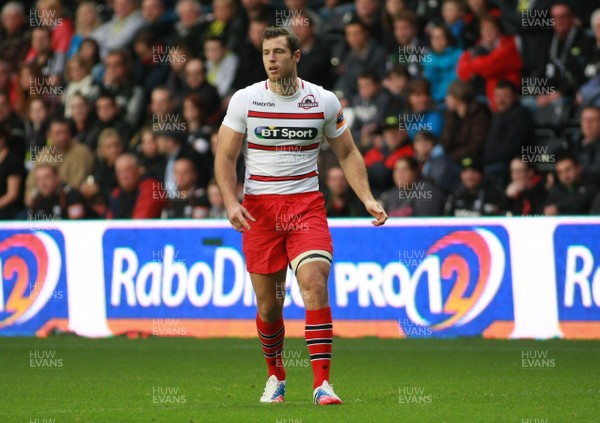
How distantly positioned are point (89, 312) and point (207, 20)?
257 inches

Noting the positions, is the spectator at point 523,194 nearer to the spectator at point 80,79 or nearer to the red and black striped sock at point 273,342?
the red and black striped sock at point 273,342

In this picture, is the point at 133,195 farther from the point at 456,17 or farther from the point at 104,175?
the point at 456,17

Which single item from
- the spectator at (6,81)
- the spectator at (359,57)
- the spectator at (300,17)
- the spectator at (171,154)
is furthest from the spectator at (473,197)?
the spectator at (6,81)

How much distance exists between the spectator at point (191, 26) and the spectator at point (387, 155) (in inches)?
184

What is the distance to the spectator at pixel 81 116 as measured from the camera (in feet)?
69.9

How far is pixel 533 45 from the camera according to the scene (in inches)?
725

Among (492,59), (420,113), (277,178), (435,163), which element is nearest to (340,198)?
(435,163)

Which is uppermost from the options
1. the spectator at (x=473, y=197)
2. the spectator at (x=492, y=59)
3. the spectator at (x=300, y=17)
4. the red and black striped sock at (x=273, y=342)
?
the spectator at (x=300, y=17)

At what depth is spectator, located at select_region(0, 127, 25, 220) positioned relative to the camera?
813 inches

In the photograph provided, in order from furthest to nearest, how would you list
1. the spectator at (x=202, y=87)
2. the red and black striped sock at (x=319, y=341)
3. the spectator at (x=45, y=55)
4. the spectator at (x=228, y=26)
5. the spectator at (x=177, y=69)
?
the spectator at (x=45, y=55) → the spectator at (x=177, y=69) → the spectator at (x=228, y=26) → the spectator at (x=202, y=87) → the red and black striped sock at (x=319, y=341)

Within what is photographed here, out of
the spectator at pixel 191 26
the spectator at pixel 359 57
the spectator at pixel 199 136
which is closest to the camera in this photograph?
the spectator at pixel 199 136

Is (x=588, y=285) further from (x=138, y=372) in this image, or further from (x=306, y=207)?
(x=306, y=207)

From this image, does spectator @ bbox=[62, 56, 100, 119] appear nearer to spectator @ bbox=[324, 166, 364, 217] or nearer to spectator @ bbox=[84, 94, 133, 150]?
spectator @ bbox=[84, 94, 133, 150]

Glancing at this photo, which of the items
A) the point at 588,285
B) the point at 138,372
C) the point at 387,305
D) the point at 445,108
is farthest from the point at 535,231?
the point at 138,372
